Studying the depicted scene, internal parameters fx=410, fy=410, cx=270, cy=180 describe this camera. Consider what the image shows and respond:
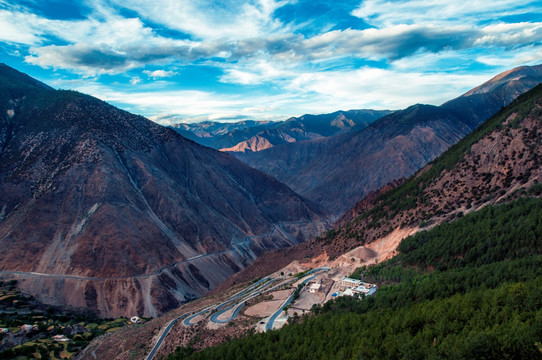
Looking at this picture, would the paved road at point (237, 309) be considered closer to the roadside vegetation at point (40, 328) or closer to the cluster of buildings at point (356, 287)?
the cluster of buildings at point (356, 287)

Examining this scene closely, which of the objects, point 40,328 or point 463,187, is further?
point 463,187

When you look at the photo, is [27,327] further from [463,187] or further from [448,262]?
[463,187]

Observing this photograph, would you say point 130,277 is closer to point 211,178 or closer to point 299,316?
point 299,316

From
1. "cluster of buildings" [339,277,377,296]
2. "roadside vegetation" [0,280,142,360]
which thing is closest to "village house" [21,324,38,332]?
"roadside vegetation" [0,280,142,360]

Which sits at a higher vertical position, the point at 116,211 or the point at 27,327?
the point at 116,211

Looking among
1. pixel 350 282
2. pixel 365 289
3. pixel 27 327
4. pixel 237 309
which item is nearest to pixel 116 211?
pixel 27 327

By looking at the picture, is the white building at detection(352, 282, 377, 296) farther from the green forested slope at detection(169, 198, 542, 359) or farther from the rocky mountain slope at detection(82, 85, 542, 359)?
the green forested slope at detection(169, 198, 542, 359)
